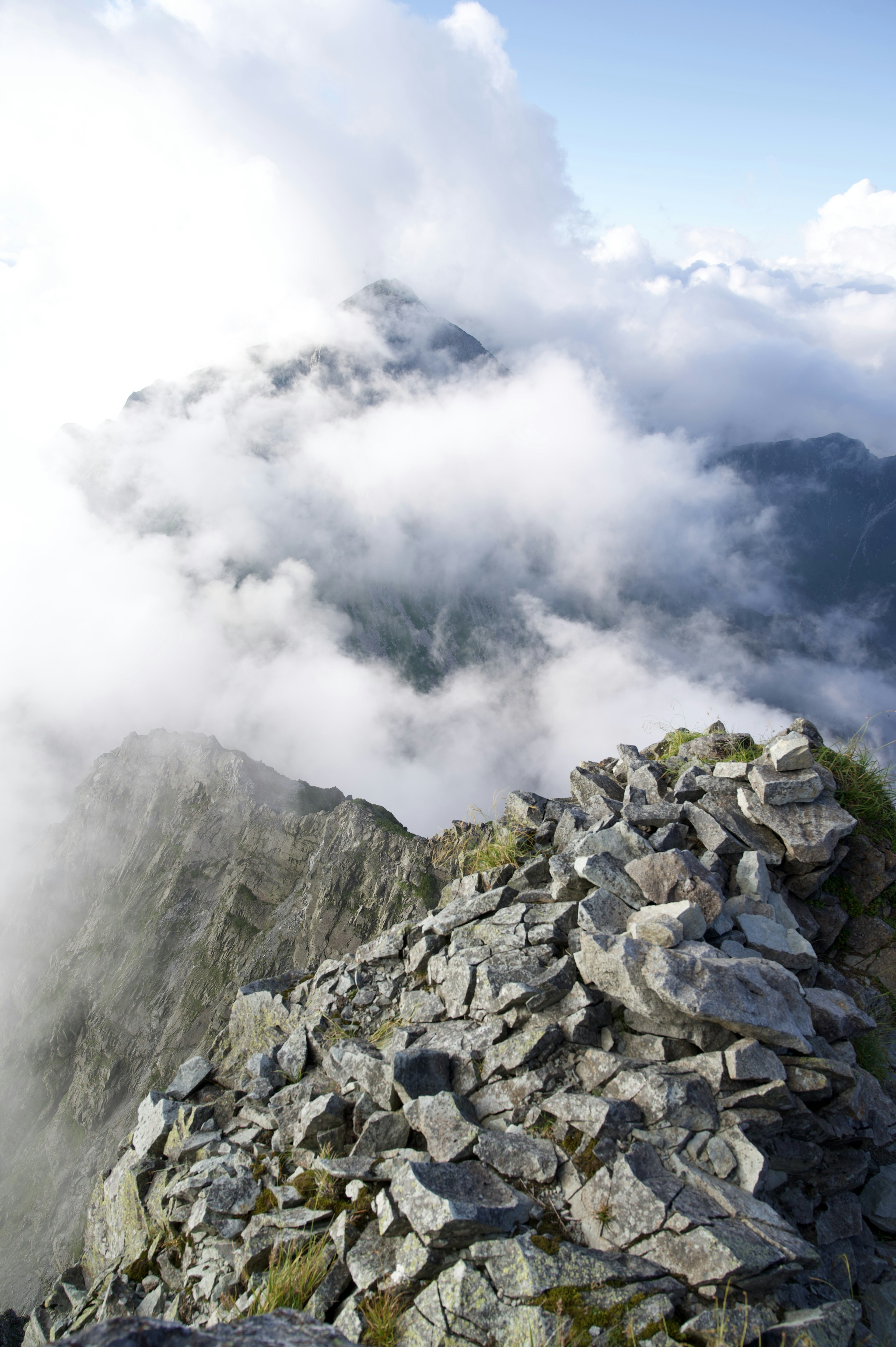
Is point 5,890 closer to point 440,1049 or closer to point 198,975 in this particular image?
point 198,975

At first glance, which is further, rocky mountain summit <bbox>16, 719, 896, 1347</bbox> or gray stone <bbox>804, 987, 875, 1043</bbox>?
gray stone <bbox>804, 987, 875, 1043</bbox>

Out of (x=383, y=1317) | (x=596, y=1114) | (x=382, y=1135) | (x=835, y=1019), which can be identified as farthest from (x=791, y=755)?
(x=383, y=1317)

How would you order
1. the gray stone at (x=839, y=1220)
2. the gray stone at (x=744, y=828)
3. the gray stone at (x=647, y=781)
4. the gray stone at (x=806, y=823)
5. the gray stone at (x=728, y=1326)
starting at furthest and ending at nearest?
the gray stone at (x=647, y=781) < the gray stone at (x=744, y=828) < the gray stone at (x=806, y=823) < the gray stone at (x=839, y=1220) < the gray stone at (x=728, y=1326)

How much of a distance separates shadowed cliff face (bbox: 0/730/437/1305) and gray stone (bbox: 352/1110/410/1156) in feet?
308

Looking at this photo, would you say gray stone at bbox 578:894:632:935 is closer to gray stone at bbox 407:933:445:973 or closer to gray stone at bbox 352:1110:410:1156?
gray stone at bbox 407:933:445:973

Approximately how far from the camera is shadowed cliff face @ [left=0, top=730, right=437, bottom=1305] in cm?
10969

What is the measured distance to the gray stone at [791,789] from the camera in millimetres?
11328

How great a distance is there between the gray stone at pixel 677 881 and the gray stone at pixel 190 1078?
8.50 m

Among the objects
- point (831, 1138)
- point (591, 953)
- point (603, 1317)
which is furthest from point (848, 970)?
point (603, 1317)

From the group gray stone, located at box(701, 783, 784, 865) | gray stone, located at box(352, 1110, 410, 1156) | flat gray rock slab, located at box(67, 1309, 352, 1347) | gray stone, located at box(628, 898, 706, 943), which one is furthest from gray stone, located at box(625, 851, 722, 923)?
flat gray rock slab, located at box(67, 1309, 352, 1347)

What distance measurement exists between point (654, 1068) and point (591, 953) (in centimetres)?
154

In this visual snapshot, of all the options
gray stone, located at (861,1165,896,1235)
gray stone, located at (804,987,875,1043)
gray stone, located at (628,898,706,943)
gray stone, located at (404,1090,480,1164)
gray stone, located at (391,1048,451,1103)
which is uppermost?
gray stone, located at (628,898,706,943)

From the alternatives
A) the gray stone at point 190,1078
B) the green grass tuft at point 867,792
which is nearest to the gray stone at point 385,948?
the gray stone at point 190,1078

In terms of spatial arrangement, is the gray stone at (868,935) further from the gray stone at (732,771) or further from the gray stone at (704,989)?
the gray stone at (704,989)
